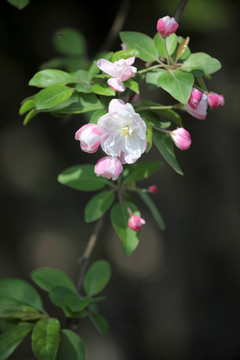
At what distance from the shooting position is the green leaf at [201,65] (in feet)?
3.51

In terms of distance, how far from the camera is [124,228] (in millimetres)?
1237

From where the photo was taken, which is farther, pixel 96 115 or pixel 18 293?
pixel 18 293

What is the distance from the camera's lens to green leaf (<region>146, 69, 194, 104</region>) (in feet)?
3.22

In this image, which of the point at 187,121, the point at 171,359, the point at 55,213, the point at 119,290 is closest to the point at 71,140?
the point at 55,213

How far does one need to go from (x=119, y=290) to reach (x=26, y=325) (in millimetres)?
1927

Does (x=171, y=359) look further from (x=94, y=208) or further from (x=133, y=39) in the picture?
(x=133, y=39)

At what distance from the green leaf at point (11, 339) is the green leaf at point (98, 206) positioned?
1.13ft

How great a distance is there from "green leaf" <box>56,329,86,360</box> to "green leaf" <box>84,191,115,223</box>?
12.8 inches

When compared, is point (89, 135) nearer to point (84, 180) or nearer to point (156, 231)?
point (84, 180)

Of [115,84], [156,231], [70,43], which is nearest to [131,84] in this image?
[115,84]

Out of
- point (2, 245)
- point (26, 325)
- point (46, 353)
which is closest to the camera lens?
point (46, 353)

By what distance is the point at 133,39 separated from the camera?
115 centimetres

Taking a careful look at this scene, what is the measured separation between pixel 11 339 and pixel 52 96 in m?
0.66

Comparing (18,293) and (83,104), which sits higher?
(83,104)
